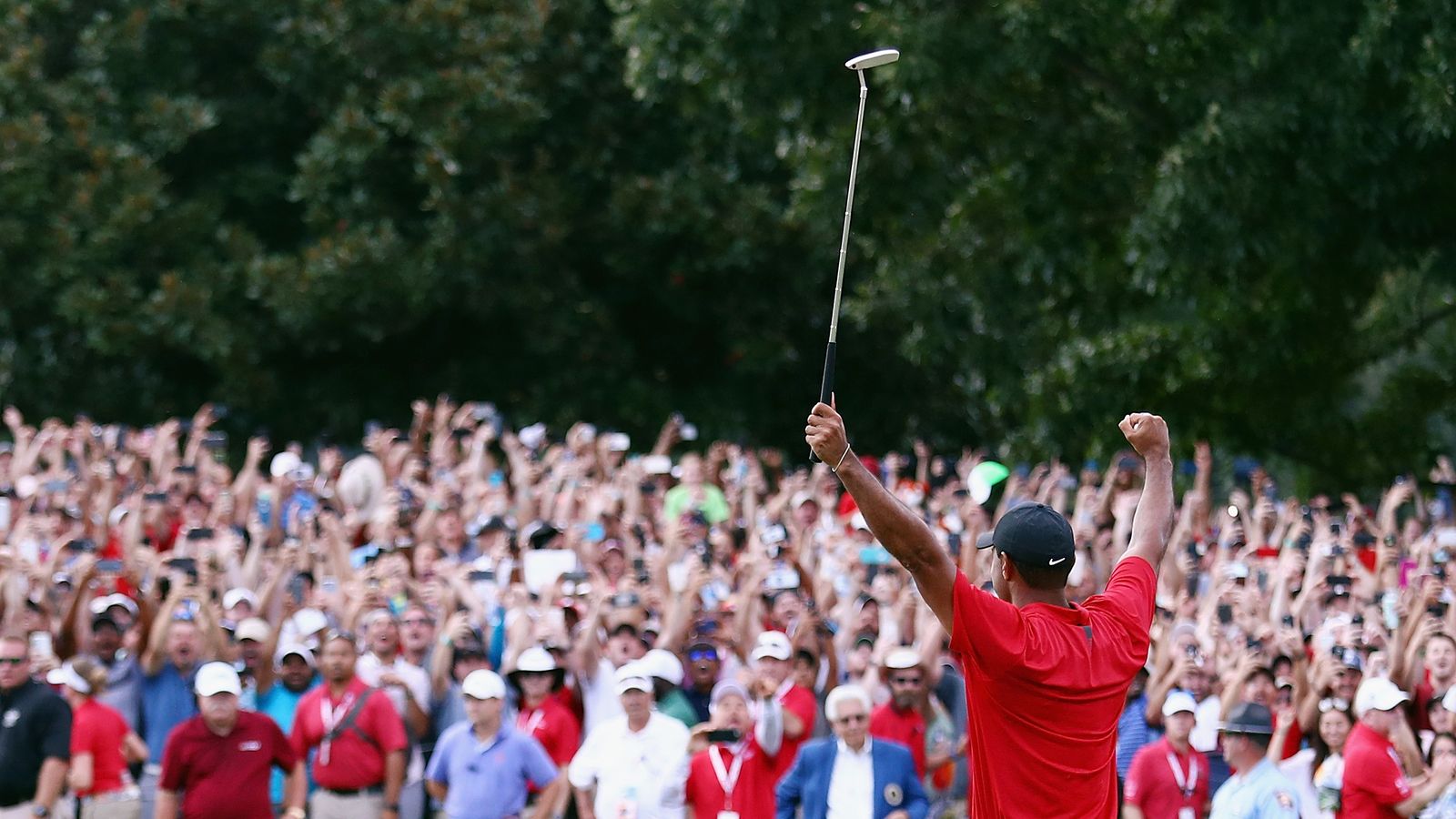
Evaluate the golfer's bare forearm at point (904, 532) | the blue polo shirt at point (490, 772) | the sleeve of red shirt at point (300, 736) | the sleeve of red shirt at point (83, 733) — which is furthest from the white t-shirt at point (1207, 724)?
the golfer's bare forearm at point (904, 532)

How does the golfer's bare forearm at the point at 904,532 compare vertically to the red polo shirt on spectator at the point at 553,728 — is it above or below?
above

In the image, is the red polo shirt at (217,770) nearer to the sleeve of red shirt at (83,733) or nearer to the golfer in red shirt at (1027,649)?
the sleeve of red shirt at (83,733)

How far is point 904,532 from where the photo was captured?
16.5 feet

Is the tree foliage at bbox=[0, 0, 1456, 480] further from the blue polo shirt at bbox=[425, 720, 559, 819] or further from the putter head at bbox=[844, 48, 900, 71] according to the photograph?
the putter head at bbox=[844, 48, 900, 71]

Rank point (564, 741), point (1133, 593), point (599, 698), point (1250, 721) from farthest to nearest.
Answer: point (599, 698) → point (564, 741) → point (1250, 721) → point (1133, 593)

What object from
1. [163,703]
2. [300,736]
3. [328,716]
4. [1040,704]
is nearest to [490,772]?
[328,716]

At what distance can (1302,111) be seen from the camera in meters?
16.2

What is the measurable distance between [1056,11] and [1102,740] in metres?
12.3

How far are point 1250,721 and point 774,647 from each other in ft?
8.03

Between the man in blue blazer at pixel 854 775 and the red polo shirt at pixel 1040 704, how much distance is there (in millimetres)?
5036

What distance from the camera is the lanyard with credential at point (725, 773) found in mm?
10766

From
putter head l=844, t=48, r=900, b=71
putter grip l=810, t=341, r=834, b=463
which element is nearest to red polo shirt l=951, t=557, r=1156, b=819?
putter grip l=810, t=341, r=834, b=463

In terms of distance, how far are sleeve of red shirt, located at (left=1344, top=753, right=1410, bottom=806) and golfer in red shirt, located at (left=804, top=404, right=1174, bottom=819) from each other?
5.10 m

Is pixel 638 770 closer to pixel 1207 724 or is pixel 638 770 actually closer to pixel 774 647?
pixel 774 647
